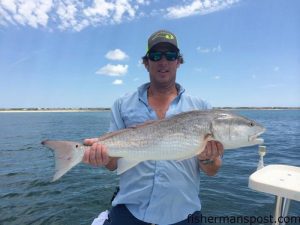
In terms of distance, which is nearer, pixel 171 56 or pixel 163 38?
pixel 171 56

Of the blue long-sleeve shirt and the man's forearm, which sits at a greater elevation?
the man's forearm

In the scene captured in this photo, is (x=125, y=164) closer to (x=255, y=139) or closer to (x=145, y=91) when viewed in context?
(x=145, y=91)

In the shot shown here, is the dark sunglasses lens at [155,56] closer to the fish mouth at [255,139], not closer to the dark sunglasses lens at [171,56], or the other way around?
the dark sunglasses lens at [171,56]

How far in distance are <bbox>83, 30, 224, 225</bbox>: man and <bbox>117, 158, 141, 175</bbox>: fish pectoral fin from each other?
0.51 ft

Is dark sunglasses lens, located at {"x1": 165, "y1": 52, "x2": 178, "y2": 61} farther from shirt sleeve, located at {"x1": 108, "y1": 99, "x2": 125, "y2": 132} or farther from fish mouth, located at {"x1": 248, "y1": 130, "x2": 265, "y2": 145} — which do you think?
fish mouth, located at {"x1": 248, "y1": 130, "x2": 265, "y2": 145}

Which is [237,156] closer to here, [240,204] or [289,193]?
[240,204]

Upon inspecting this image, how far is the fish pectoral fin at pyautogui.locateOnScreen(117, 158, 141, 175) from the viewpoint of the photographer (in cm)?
420

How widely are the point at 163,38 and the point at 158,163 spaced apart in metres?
1.83

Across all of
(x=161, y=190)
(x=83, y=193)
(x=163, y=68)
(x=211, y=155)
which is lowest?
(x=83, y=193)

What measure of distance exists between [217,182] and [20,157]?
49.7 feet

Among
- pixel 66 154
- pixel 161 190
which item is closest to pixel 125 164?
pixel 161 190

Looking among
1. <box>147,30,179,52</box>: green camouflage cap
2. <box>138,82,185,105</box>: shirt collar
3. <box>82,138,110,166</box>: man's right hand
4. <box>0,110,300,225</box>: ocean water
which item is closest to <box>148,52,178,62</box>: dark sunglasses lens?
<box>147,30,179,52</box>: green camouflage cap

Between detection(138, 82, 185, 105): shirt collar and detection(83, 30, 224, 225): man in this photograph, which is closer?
detection(83, 30, 224, 225): man

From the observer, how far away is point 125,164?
4238mm
